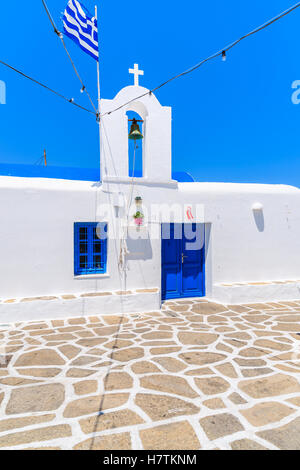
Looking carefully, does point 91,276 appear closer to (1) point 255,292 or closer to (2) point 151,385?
(2) point 151,385

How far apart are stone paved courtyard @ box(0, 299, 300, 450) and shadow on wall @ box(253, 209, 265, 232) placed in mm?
3349

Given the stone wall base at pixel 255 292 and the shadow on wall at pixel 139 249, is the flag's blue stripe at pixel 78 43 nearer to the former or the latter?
the shadow on wall at pixel 139 249

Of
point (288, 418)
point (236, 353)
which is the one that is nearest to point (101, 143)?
point (236, 353)

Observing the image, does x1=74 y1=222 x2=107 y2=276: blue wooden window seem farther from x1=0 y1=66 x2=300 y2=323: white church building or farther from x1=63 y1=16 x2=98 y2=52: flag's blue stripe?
x1=63 y1=16 x2=98 y2=52: flag's blue stripe

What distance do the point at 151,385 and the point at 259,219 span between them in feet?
22.3

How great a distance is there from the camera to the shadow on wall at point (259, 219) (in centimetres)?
876

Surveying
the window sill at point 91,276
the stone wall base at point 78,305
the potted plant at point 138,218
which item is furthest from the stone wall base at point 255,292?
the window sill at point 91,276

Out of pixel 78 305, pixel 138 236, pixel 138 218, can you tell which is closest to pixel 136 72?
pixel 138 218

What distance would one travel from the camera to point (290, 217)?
29.8 feet

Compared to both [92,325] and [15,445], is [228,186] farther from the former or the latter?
[15,445]

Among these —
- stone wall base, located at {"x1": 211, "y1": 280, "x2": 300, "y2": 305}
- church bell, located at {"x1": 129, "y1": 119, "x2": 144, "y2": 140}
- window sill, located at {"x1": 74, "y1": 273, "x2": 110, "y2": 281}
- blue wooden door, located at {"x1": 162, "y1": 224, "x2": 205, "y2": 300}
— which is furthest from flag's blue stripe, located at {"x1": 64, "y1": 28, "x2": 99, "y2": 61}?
stone wall base, located at {"x1": 211, "y1": 280, "x2": 300, "y2": 305}

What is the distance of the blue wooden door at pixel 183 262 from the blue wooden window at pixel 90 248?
1948mm

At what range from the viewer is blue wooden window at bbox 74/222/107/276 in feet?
24.1
